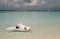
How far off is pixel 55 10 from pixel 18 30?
92.1 inches

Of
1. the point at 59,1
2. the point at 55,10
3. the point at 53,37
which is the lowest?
the point at 53,37

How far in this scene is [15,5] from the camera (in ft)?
13.0

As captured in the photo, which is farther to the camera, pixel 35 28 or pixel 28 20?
pixel 28 20

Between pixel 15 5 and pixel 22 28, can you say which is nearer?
pixel 22 28

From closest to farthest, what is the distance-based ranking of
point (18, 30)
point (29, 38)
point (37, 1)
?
point (29, 38) → point (18, 30) → point (37, 1)

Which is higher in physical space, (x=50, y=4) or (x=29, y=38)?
(x=50, y=4)

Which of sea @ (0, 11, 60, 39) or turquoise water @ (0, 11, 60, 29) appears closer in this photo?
Answer: sea @ (0, 11, 60, 39)

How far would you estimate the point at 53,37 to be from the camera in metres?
→ 1.64

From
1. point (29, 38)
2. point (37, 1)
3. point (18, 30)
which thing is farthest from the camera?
point (37, 1)

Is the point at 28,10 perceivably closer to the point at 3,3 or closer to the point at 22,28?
the point at 3,3

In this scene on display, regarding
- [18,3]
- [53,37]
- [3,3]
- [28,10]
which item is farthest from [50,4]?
[53,37]

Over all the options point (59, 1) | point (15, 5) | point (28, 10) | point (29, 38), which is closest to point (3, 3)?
point (15, 5)

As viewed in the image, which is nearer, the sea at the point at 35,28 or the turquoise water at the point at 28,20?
the sea at the point at 35,28

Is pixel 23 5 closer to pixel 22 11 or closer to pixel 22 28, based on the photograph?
pixel 22 11
